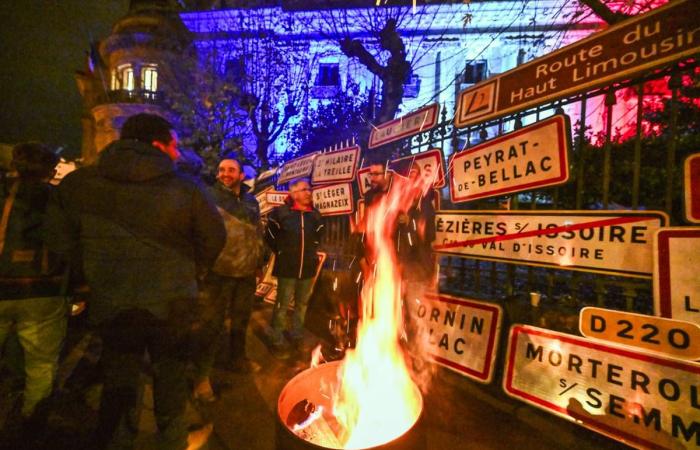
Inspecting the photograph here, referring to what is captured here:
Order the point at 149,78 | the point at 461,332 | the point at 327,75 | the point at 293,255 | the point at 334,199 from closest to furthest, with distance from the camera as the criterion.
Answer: the point at 461,332 → the point at 293,255 → the point at 334,199 → the point at 327,75 → the point at 149,78

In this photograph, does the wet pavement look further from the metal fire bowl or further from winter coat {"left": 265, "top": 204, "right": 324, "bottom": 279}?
winter coat {"left": 265, "top": 204, "right": 324, "bottom": 279}

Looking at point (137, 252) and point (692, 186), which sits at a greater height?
point (692, 186)

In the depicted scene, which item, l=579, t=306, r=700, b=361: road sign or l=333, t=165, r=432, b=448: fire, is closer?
l=333, t=165, r=432, b=448: fire

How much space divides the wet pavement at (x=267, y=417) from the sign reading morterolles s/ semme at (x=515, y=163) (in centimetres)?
207

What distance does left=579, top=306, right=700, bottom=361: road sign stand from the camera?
7.52 ft

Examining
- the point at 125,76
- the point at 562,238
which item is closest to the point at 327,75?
the point at 125,76

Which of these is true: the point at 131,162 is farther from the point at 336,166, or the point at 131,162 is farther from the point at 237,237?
the point at 336,166

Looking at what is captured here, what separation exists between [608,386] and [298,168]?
625 centimetres

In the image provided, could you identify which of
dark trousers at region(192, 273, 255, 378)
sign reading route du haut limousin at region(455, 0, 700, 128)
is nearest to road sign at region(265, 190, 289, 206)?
dark trousers at region(192, 273, 255, 378)

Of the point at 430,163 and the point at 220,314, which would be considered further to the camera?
the point at 430,163

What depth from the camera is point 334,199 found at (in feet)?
20.7

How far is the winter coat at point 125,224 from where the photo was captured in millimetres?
2057

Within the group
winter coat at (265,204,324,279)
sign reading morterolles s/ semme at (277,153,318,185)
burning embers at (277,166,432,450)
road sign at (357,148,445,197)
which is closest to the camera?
burning embers at (277,166,432,450)

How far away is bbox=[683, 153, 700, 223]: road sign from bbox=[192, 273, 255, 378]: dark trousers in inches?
147
